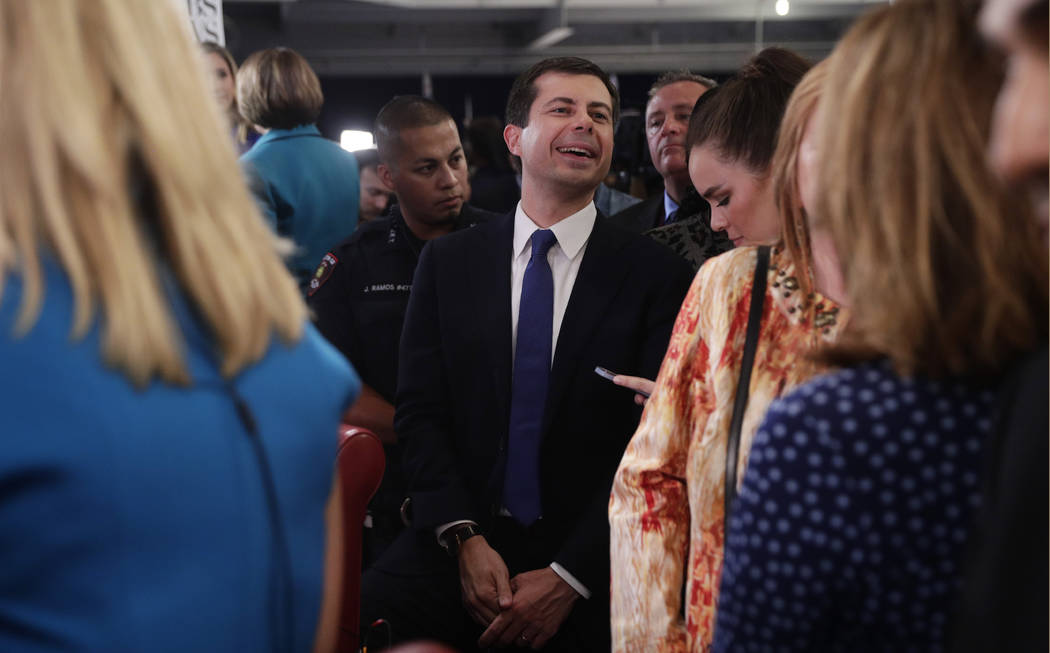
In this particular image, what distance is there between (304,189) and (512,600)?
1.79m

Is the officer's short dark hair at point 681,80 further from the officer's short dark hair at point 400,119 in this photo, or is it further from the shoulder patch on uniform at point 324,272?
the shoulder patch on uniform at point 324,272

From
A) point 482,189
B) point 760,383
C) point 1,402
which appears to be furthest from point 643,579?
point 482,189

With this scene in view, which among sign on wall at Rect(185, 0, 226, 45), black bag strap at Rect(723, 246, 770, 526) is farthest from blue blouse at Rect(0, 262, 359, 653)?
sign on wall at Rect(185, 0, 226, 45)

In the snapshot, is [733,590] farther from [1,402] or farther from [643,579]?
[1,402]

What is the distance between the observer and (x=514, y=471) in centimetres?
194

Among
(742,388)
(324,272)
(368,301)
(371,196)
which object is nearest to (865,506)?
(742,388)

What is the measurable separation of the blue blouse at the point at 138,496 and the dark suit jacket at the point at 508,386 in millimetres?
1136

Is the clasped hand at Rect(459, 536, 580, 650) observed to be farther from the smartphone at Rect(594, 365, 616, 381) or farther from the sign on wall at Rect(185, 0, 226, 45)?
the sign on wall at Rect(185, 0, 226, 45)

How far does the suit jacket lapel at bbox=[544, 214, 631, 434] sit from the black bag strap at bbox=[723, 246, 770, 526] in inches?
27.2

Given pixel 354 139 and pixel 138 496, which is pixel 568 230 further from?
pixel 354 139

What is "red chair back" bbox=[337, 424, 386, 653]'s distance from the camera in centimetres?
144

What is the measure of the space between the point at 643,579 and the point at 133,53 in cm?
98

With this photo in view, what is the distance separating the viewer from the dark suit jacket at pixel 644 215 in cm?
304

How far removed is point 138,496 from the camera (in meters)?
0.69
